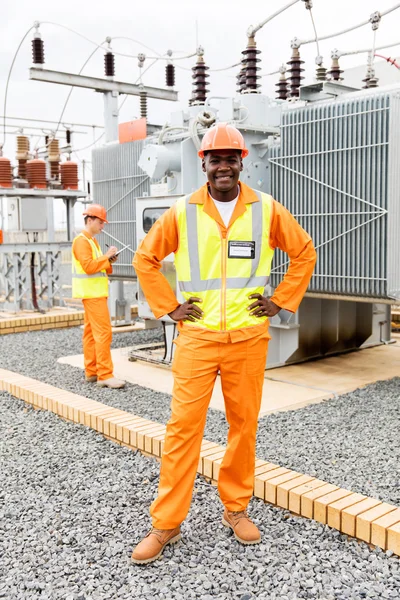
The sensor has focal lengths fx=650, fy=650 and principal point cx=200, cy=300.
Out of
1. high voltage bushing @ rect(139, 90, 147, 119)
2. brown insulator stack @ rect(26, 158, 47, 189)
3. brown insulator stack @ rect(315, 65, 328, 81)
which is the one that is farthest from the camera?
brown insulator stack @ rect(26, 158, 47, 189)

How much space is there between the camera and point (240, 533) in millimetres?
3139

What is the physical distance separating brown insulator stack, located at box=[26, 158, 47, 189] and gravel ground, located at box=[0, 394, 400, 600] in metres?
8.92

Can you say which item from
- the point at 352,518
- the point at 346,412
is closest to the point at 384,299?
the point at 346,412

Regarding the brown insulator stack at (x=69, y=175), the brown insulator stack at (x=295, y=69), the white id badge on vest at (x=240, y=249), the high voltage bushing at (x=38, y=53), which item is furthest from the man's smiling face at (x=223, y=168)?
the brown insulator stack at (x=69, y=175)

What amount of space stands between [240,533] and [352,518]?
546mm

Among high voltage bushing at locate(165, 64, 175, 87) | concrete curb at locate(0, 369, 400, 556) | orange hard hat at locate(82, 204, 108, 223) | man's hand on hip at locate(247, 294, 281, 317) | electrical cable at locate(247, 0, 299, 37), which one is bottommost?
concrete curb at locate(0, 369, 400, 556)

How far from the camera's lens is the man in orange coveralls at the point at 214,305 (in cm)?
302

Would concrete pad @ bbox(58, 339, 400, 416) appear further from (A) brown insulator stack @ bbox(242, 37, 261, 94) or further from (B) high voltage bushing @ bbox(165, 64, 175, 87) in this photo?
(B) high voltage bushing @ bbox(165, 64, 175, 87)

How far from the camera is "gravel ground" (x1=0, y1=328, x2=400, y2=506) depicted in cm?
402

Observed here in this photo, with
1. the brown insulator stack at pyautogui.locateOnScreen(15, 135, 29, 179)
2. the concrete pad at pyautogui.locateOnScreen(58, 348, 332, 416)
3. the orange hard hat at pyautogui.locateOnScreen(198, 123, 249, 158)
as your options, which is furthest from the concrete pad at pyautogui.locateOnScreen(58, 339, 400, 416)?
the brown insulator stack at pyautogui.locateOnScreen(15, 135, 29, 179)

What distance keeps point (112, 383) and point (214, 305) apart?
11.9 ft

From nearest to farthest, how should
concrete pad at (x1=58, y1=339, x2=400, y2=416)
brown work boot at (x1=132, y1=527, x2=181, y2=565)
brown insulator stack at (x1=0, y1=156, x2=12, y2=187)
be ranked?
brown work boot at (x1=132, y1=527, x2=181, y2=565)
concrete pad at (x1=58, y1=339, x2=400, y2=416)
brown insulator stack at (x1=0, y1=156, x2=12, y2=187)

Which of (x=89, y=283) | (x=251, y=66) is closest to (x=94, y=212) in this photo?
(x=89, y=283)

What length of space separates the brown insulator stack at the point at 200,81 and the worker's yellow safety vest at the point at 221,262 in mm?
5233
